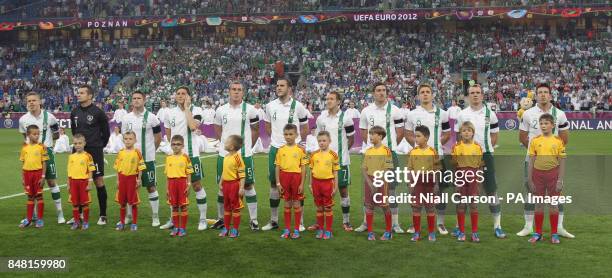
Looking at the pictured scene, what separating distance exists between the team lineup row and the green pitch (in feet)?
1.19

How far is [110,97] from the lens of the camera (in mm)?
44812

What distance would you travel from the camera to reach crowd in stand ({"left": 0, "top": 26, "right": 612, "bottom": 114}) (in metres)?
42.5

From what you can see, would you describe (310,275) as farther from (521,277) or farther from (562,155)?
(562,155)

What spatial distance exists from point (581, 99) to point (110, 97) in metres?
29.1

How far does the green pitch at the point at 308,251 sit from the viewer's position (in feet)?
26.2

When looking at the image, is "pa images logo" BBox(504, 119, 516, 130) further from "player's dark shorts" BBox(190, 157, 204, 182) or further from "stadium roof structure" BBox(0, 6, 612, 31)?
"player's dark shorts" BBox(190, 157, 204, 182)

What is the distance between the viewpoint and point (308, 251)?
894 cm

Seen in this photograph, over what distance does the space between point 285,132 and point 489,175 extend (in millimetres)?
2910

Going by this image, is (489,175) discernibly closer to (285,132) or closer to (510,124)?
(285,132)

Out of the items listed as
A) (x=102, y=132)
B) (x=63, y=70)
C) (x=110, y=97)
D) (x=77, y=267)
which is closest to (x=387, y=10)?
(x=110, y=97)

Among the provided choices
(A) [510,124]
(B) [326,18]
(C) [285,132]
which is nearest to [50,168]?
(C) [285,132]

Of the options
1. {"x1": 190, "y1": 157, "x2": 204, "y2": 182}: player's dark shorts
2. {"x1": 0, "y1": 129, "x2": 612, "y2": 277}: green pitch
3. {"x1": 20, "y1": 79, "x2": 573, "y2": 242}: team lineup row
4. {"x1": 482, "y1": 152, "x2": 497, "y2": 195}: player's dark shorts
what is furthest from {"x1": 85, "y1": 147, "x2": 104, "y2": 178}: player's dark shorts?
{"x1": 482, "y1": 152, "x2": 497, "y2": 195}: player's dark shorts

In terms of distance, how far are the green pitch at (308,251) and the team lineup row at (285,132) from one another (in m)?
0.36

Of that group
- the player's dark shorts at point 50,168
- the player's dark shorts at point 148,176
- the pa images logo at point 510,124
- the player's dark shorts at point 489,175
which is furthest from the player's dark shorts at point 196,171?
the pa images logo at point 510,124
